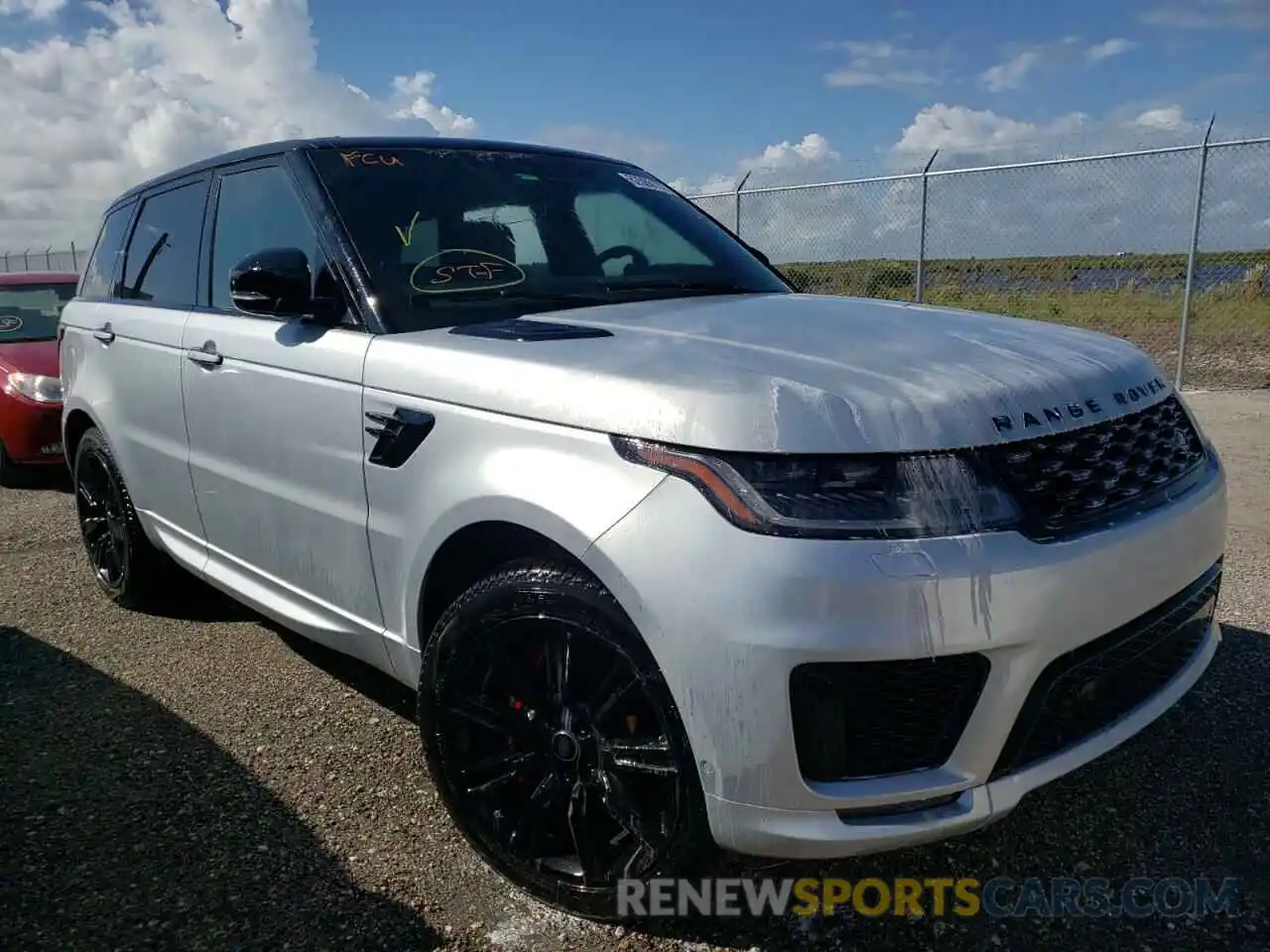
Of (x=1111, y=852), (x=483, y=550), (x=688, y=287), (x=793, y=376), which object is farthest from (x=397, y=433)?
(x=1111, y=852)

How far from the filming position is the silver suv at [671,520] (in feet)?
5.96

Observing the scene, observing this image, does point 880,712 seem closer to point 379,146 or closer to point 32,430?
point 379,146

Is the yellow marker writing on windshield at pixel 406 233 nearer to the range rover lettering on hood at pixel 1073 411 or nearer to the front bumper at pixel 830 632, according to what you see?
the front bumper at pixel 830 632

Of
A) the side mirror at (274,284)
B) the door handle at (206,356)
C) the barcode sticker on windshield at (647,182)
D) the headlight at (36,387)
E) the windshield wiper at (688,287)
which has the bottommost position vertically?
the headlight at (36,387)

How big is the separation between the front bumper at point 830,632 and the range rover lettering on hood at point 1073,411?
0.77 feet

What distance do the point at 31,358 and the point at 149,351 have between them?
14.5 feet

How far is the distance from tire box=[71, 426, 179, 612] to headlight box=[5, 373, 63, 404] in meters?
2.73

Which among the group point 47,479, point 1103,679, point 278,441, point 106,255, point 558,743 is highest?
point 106,255

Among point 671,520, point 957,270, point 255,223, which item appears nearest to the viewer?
point 671,520

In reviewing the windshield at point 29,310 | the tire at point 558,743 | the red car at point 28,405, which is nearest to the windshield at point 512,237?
the tire at point 558,743

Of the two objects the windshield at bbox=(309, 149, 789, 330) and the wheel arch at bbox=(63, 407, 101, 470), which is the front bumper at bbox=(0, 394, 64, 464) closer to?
the wheel arch at bbox=(63, 407, 101, 470)

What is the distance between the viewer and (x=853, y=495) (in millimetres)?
1828

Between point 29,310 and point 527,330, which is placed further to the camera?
point 29,310

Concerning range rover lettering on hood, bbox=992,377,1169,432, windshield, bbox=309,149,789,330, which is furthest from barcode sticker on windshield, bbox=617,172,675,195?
range rover lettering on hood, bbox=992,377,1169,432
